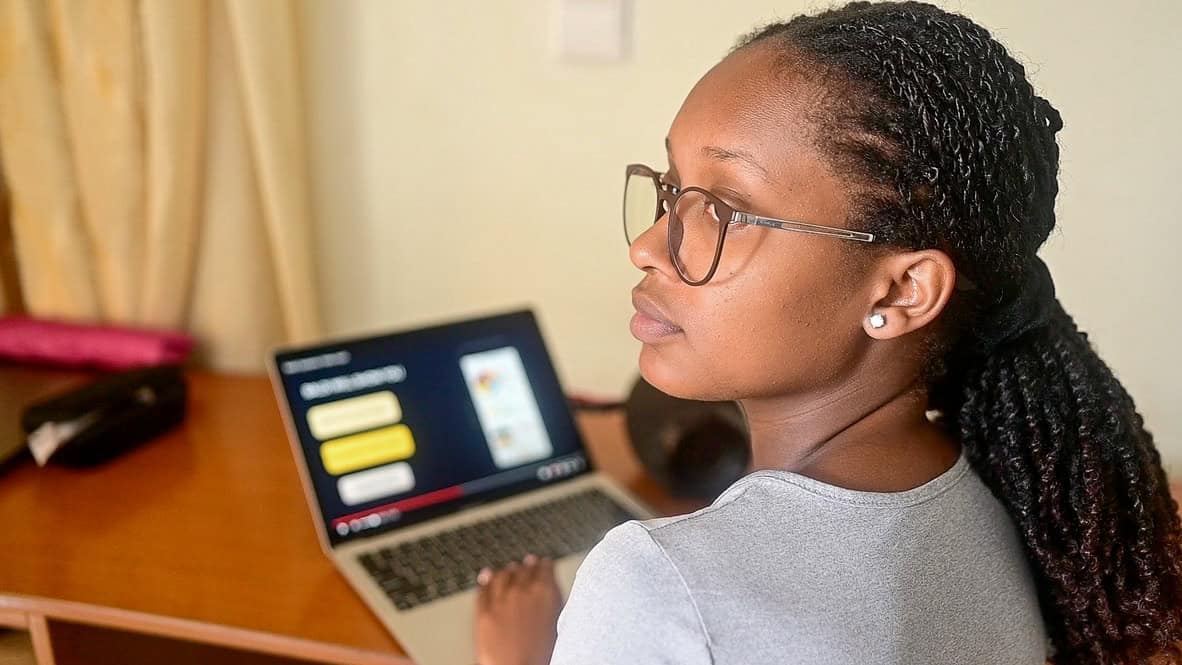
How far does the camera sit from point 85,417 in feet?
4.13

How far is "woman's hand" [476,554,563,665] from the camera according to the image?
96 centimetres

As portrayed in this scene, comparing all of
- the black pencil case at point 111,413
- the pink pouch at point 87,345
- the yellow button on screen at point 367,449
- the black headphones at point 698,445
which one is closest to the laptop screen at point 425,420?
the yellow button on screen at point 367,449

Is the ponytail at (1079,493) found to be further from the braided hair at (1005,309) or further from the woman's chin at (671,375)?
the woman's chin at (671,375)

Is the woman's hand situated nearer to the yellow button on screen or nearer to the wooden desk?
the wooden desk

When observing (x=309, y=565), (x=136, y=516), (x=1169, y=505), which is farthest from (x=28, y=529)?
(x=1169, y=505)

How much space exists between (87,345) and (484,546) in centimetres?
68

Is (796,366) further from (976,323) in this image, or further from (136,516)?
Answer: (136,516)

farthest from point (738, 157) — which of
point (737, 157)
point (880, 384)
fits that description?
point (880, 384)

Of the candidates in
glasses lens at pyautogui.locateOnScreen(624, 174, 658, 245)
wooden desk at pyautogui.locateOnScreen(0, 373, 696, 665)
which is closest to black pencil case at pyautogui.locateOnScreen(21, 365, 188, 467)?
wooden desk at pyautogui.locateOnScreen(0, 373, 696, 665)

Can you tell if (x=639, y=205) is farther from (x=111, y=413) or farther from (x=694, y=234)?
(x=111, y=413)

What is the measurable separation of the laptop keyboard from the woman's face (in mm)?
411

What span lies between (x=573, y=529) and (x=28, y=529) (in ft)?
1.95

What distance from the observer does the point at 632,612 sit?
0.67 m

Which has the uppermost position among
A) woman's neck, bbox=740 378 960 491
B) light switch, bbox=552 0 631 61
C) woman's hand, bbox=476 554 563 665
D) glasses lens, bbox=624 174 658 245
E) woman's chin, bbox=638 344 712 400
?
light switch, bbox=552 0 631 61
